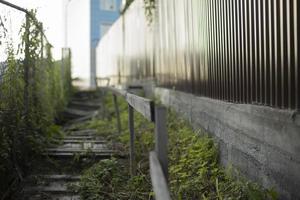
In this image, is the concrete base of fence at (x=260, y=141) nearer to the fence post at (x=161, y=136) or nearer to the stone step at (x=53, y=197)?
the fence post at (x=161, y=136)

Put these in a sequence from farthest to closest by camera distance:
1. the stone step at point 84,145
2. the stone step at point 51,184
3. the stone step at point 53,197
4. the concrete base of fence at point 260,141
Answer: the stone step at point 84,145 → the stone step at point 51,184 → the stone step at point 53,197 → the concrete base of fence at point 260,141

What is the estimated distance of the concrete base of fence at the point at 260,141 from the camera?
2.54 meters

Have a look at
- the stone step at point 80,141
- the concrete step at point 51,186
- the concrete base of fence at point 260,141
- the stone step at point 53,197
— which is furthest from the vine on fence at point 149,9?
the stone step at point 53,197

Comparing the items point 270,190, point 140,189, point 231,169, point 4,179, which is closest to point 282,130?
point 270,190

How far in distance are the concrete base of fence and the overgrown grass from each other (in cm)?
11

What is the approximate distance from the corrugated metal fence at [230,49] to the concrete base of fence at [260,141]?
0.35 ft

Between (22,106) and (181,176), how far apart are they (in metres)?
2.64

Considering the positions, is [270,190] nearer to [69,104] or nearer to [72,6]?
[69,104]

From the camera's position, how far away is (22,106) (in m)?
5.37

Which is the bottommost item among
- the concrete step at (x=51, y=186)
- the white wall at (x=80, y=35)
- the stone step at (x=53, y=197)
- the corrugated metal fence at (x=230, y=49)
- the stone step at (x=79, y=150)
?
the stone step at (x=53, y=197)

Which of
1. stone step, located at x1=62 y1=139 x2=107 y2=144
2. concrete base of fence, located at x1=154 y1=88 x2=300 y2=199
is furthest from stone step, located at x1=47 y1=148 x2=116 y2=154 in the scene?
concrete base of fence, located at x1=154 y1=88 x2=300 y2=199

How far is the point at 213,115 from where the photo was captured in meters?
4.31

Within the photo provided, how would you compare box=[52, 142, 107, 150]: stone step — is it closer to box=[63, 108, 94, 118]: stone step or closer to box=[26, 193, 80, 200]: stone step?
box=[26, 193, 80, 200]: stone step

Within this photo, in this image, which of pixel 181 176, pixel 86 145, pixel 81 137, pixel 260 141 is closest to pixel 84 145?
pixel 86 145
